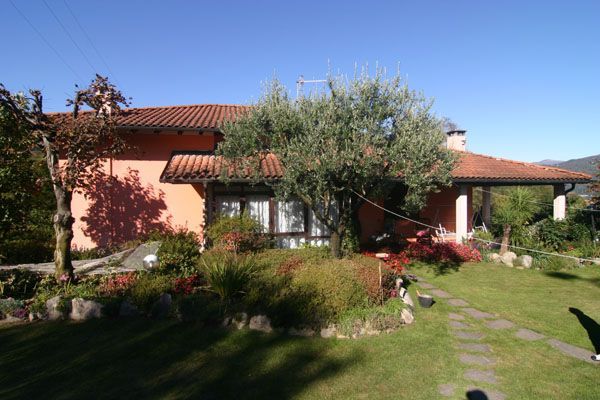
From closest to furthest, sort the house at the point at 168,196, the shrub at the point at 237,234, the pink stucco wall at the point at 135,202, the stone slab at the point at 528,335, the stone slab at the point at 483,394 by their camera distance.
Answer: the stone slab at the point at 483,394 → the stone slab at the point at 528,335 → the shrub at the point at 237,234 → the house at the point at 168,196 → the pink stucco wall at the point at 135,202

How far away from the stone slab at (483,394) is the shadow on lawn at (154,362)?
1.49 meters

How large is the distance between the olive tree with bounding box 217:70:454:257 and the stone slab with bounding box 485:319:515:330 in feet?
8.58

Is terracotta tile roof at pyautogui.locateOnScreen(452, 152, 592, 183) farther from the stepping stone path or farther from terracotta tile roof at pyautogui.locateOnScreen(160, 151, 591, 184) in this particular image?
the stepping stone path

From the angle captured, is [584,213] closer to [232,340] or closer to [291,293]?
[291,293]

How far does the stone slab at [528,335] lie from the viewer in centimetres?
605

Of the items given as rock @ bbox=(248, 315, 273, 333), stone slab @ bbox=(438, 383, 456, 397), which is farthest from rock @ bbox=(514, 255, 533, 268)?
rock @ bbox=(248, 315, 273, 333)

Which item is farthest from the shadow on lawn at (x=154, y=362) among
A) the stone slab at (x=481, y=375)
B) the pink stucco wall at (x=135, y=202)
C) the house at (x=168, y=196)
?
the pink stucco wall at (x=135, y=202)

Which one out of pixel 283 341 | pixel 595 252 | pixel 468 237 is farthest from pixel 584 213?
pixel 283 341

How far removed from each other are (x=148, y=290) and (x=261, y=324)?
2.33 meters

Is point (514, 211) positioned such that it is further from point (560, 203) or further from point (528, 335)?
point (528, 335)

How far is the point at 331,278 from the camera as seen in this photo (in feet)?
22.1

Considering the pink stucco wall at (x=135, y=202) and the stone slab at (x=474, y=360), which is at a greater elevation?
the pink stucco wall at (x=135, y=202)

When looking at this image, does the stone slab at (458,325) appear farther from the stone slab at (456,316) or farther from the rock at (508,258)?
the rock at (508,258)

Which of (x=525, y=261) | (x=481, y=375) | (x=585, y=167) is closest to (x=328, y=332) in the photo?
(x=481, y=375)
